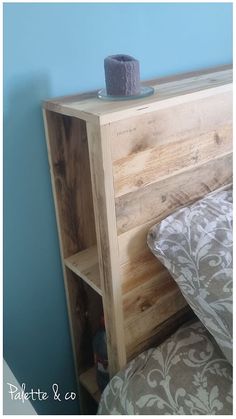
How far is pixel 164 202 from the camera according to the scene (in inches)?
33.8

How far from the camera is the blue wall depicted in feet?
2.59

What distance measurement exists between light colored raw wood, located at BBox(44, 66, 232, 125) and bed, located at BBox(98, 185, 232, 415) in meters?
0.24

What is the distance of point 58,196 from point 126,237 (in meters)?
0.21

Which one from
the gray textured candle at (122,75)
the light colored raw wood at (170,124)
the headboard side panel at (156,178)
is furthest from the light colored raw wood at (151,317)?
the gray textured candle at (122,75)

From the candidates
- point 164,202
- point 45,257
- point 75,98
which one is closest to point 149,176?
point 164,202

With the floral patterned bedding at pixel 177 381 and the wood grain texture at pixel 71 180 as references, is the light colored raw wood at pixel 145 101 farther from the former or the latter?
the floral patterned bedding at pixel 177 381

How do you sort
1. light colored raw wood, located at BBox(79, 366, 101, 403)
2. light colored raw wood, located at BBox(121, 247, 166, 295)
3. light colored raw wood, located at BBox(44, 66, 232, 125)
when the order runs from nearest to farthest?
1. light colored raw wood, located at BBox(44, 66, 232, 125)
2. light colored raw wood, located at BBox(121, 247, 166, 295)
3. light colored raw wood, located at BBox(79, 366, 101, 403)

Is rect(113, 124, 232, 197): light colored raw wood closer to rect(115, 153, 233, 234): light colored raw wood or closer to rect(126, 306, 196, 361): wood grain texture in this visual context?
rect(115, 153, 233, 234): light colored raw wood

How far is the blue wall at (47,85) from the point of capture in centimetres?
79

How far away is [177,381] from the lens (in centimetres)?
78

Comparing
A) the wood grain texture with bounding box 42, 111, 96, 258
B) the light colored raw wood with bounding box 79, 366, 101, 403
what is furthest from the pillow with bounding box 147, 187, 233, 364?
the light colored raw wood with bounding box 79, 366, 101, 403

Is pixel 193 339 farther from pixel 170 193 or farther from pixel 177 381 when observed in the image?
pixel 170 193

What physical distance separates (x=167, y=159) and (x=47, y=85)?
0.99 feet

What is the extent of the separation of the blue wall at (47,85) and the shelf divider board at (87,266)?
0.05 metres
